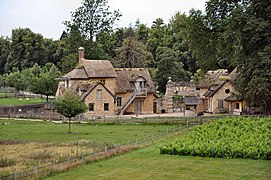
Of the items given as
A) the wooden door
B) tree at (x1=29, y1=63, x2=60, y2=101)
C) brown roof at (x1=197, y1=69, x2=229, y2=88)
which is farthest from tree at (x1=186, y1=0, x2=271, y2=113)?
tree at (x1=29, y1=63, x2=60, y2=101)

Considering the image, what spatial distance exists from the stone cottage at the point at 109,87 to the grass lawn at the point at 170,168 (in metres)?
31.4

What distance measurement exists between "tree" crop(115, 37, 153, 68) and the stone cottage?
11881 mm

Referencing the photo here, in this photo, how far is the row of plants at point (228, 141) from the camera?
2712cm

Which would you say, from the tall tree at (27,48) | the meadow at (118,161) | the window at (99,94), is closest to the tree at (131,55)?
the window at (99,94)

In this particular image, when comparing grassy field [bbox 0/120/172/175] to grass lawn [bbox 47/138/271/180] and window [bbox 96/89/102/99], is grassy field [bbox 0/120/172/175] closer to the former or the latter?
grass lawn [bbox 47/138/271/180]

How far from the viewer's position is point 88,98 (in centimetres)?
5834

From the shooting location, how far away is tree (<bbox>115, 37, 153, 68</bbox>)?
254 feet

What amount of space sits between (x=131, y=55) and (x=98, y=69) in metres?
17.2

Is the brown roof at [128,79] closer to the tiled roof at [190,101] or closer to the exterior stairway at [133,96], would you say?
the exterior stairway at [133,96]

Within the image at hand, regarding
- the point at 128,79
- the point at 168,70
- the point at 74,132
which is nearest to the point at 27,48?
the point at 168,70

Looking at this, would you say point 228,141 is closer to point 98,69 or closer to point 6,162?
point 6,162

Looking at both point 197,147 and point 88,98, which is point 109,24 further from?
point 197,147

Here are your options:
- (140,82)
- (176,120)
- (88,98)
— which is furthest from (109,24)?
(176,120)

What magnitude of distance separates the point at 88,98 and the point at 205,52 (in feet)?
61.8
